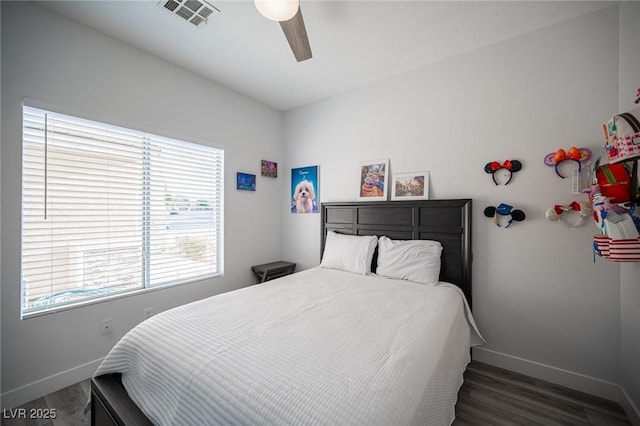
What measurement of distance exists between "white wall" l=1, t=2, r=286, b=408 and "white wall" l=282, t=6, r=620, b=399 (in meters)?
2.12

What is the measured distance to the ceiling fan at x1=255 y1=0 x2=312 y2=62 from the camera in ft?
3.79

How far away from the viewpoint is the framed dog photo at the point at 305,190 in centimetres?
316

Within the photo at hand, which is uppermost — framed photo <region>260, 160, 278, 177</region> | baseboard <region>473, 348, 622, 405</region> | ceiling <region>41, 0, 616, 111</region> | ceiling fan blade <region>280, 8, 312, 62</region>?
ceiling <region>41, 0, 616, 111</region>

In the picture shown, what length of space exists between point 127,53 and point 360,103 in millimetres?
2231

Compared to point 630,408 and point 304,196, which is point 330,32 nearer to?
point 304,196

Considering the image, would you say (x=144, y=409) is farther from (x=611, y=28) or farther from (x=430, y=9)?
(x=611, y=28)

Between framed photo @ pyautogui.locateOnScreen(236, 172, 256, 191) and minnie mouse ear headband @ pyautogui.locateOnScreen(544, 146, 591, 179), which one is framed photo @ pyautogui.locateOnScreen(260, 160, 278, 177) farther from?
minnie mouse ear headband @ pyautogui.locateOnScreen(544, 146, 591, 179)

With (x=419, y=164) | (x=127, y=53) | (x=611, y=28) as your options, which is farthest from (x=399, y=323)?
(x=127, y=53)

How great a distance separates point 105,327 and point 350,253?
7.10 ft

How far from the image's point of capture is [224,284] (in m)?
2.79

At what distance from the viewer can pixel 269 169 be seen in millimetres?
3314

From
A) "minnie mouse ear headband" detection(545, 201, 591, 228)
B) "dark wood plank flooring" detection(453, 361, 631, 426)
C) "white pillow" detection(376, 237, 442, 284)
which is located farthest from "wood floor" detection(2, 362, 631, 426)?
"minnie mouse ear headband" detection(545, 201, 591, 228)

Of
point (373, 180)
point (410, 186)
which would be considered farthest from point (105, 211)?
point (410, 186)

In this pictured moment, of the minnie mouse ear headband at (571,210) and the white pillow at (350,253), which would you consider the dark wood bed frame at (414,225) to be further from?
the minnie mouse ear headband at (571,210)
